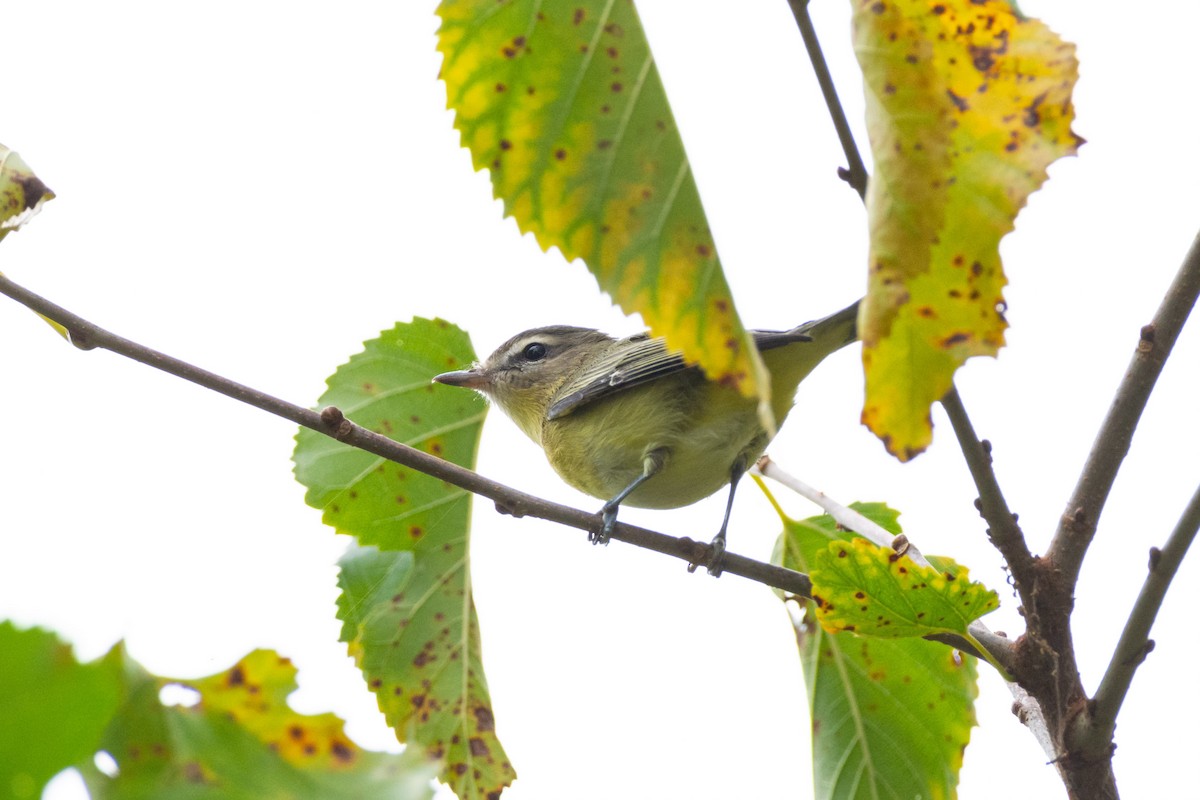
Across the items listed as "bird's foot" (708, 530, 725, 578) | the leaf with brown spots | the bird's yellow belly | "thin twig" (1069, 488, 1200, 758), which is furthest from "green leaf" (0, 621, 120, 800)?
the bird's yellow belly

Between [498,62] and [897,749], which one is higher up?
[897,749]

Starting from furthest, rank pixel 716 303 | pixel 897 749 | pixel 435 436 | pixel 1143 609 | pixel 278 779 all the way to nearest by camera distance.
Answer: pixel 435 436
pixel 897 749
pixel 1143 609
pixel 716 303
pixel 278 779

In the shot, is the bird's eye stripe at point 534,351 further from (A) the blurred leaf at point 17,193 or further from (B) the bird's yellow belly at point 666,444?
(A) the blurred leaf at point 17,193

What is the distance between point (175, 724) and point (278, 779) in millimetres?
82

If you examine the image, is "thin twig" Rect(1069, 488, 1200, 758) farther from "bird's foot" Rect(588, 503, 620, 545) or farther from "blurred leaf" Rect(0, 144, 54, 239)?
"blurred leaf" Rect(0, 144, 54, 239)

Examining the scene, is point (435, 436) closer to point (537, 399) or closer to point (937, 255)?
point (537, 399)

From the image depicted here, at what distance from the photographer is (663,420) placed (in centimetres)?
423

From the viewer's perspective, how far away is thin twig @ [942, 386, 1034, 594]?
1.82m

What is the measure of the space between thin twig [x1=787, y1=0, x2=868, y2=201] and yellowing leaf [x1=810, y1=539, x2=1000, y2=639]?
81 cm

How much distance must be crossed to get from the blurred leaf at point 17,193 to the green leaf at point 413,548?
1129 mm

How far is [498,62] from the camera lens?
1452 millimetres

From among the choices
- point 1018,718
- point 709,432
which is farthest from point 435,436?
point 1018,718

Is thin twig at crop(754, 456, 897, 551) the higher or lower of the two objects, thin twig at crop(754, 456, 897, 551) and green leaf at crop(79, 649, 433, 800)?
the higher

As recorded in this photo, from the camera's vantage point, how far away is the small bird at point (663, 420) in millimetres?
3967
